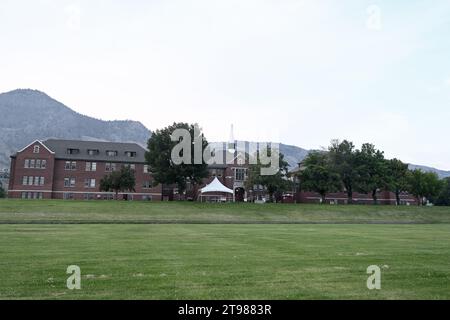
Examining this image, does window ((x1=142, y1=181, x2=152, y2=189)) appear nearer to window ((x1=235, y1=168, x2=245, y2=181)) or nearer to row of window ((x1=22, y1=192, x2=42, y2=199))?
window ((x1=235, y1=168, x2=245, y2=181))

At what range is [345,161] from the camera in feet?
304

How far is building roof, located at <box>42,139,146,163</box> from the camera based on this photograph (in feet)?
304

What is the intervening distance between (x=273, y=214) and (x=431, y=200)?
82448 millimetres

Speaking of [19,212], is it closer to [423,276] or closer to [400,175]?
[423,276]

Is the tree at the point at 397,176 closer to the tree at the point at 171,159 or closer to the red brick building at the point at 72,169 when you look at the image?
the tree at the point at 171,159

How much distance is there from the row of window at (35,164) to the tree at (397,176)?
6909 cm

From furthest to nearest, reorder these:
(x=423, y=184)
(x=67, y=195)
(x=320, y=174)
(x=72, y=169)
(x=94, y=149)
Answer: (x=423, y=184), (x=94, y=149), (x=72, y=169), (x=67, y=195), (x=320, y=174)

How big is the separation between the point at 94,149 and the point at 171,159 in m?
26.8

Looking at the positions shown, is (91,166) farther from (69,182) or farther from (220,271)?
(220,271)

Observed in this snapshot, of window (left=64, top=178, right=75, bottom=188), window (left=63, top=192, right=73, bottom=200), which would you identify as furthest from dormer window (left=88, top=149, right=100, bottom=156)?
window (left=63, top=192, right=73, bottom=200)

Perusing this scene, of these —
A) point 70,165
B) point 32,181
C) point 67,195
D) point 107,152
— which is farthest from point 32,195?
point 107,152

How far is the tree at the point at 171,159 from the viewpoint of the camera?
7550cm

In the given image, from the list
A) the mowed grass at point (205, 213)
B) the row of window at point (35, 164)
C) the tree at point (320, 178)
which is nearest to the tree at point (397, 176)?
the tree at point (320, 178)

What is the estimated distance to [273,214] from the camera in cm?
6147
